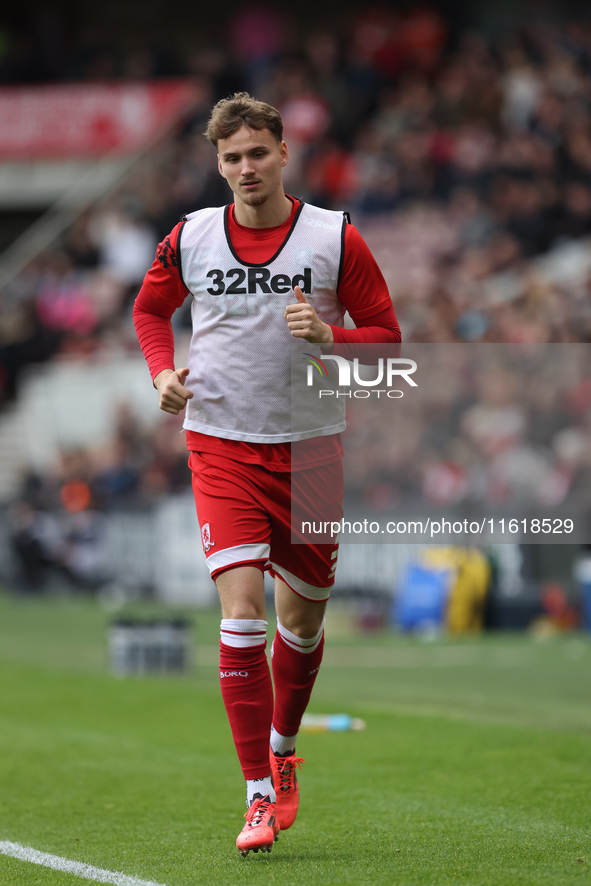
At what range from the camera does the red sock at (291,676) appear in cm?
520

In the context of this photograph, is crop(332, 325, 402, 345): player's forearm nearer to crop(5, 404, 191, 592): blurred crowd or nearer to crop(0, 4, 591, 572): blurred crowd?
crop(0, 4, 591, 572): blurred crowd

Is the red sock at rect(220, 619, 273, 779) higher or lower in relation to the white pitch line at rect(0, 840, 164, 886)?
higher

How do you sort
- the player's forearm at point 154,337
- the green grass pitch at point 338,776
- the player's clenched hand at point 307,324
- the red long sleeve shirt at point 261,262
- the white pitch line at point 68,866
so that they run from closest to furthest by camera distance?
the white pitch line at point 68,866 < the green grass pitch at point 338,776 < the player's clenched hand at point 307,324 < the red long sleeve shirt at point 261,262 < the player's forearm at point 154,337

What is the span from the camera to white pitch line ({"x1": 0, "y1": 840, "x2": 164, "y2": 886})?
14.0 feet

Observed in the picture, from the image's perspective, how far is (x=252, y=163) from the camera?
189 inches

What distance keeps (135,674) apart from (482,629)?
430 centimetres

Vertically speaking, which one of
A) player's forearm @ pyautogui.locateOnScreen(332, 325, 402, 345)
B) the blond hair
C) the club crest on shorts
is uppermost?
the blond hair

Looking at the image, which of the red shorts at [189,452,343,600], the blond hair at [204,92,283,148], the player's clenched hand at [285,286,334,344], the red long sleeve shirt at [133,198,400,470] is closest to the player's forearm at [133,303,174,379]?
the red long sleeve shirt at [133,198,400,470]

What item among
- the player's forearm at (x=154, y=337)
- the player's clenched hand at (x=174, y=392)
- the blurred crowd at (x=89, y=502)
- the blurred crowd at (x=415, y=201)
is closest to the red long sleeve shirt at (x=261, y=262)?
the player's forearm at (x=154, y=337)

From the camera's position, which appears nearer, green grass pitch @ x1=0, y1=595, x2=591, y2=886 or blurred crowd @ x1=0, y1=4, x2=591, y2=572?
green grass pitch @ x1=0, y1=595, x2=591, y2=886

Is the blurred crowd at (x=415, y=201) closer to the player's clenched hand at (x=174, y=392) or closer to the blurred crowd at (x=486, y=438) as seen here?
the blurred crowd at (x=486, y=438)

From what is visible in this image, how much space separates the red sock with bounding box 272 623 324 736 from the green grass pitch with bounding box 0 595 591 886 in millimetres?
424

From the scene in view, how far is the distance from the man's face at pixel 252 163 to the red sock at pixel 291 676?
1.67 metres

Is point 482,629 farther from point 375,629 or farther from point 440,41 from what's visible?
point 440,41
